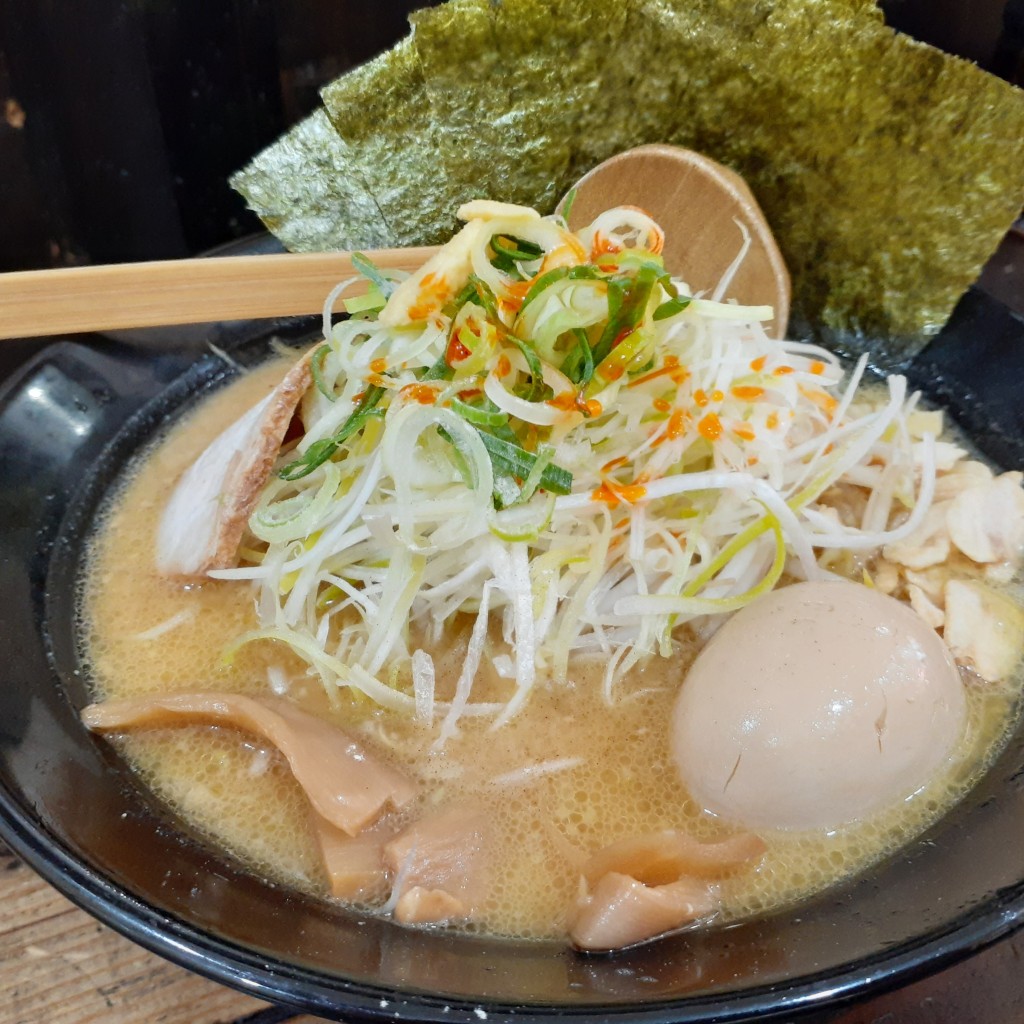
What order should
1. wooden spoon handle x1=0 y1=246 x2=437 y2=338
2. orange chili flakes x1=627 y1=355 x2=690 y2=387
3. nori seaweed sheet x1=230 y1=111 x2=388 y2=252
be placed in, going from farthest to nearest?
nori seaweed sheet x1=230 y1=111 x2=388 y2=252 → wooden spoon handle x1=0 y1=246 x2=437 y2=338 → orange chili flakes x1=627 y1=355 x2=690 y2=387

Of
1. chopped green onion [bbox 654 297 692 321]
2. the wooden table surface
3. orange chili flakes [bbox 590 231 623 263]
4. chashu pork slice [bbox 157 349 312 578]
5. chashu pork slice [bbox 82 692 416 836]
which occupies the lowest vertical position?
the wooden table surface

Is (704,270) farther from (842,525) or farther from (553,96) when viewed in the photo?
(842,525)

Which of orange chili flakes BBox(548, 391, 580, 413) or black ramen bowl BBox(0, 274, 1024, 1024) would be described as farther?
orange chili flakes BBox(548, 391, 580, 413)

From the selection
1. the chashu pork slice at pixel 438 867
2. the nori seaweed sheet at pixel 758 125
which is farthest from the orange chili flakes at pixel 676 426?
the nori seaweed sheet at pixel 758 125

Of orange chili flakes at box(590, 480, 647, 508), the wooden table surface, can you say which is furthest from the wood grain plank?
orange chili flakes at box(590, 480, 647, 508)

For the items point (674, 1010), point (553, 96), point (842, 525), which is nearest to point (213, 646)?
point (674, 1010)

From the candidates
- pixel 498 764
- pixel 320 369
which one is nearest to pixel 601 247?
pixel 320 369

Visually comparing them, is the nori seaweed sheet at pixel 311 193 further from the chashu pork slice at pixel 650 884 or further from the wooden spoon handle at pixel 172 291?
the chashu pork slice at pixel 650 884

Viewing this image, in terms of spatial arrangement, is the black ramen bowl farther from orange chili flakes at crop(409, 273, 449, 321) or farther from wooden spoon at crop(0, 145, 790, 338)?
orange chili flakes at crop(409, 273, 449, 321)
